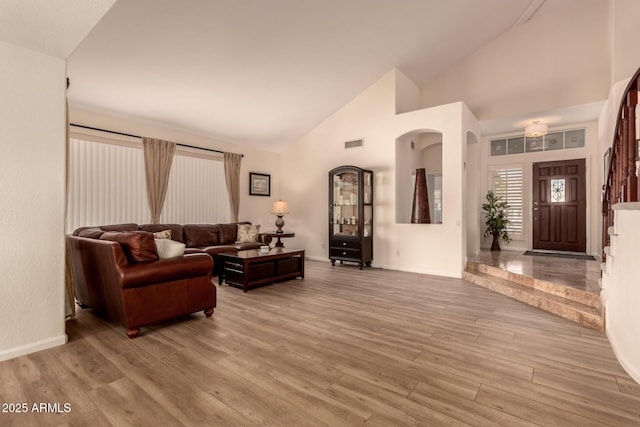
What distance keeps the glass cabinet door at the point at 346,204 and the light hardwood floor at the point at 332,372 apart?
2.92 m

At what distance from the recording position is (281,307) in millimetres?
3607

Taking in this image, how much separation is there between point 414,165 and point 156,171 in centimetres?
522

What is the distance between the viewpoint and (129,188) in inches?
217

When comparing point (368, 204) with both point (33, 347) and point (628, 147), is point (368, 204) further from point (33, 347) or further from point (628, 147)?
point (33, 347)

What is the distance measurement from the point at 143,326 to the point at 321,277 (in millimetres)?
2919

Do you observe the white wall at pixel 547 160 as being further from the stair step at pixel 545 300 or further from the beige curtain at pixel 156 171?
the beige curtain at pixel 156 171

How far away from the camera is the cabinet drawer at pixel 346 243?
6.12 metres

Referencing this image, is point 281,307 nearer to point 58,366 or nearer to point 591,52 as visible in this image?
point 58,366

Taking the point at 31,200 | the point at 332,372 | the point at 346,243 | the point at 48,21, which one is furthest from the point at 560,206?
the point at 31,200

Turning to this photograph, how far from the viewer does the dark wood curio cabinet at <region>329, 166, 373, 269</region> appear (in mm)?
6094

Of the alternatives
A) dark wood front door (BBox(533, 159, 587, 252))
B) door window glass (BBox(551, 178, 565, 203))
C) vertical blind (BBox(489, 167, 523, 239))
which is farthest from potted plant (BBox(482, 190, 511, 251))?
door window glass (BBox(551, 178, 565, 203))

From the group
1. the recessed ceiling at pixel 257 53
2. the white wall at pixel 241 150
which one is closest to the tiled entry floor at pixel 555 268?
the recessed ceiling at pixel 257 53

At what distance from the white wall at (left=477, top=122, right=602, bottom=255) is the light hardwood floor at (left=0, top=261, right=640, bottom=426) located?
A: 442 cm

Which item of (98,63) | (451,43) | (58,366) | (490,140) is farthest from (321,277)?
(490,140)
